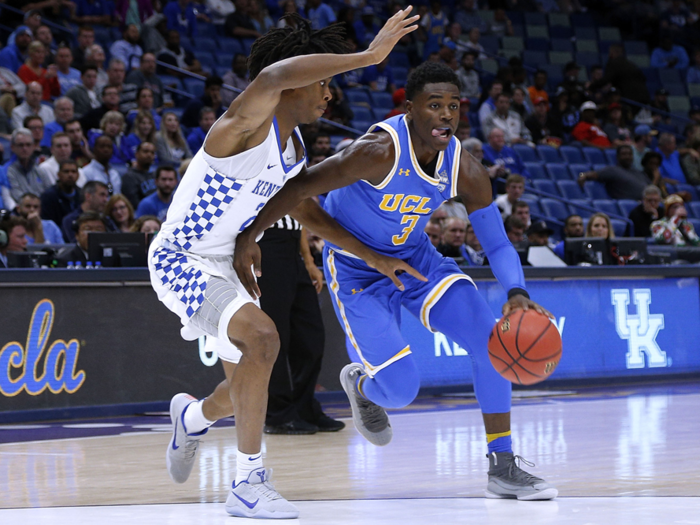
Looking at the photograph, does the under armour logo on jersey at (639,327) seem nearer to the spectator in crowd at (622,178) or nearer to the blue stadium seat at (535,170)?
the blue stadium seat at (535,170)

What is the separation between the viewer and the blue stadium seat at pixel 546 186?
1460 cm

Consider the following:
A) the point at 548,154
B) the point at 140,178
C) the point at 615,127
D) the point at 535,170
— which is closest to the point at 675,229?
the point at 535,170

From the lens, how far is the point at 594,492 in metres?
4.39

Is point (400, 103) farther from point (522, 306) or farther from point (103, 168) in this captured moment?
point (522, 306)

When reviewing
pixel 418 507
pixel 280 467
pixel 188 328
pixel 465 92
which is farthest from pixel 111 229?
pixel 465 92

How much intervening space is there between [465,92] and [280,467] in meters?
11.6

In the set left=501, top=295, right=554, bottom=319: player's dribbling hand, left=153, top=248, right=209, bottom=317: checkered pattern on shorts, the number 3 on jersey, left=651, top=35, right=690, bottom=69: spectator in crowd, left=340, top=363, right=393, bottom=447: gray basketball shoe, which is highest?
left=651, top=35, right=690, bottom=69: spectator in crowd

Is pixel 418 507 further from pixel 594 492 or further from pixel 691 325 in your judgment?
pixel 691 325

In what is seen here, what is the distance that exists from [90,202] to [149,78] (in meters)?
3.57

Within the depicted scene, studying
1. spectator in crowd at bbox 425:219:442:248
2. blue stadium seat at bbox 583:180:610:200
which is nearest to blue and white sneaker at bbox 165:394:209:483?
spectator in crowd at bbox 425:219:442:248

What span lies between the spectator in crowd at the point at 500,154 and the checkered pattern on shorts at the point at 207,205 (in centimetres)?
971

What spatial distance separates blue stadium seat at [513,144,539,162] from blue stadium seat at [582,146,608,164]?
117 centimetres

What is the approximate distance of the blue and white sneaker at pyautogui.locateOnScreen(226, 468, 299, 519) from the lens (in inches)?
154

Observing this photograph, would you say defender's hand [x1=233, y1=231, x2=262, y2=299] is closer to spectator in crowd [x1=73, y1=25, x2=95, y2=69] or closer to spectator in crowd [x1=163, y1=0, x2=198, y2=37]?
spectator in crowd [x1=73, y1=25, x2=95, y2=69]
